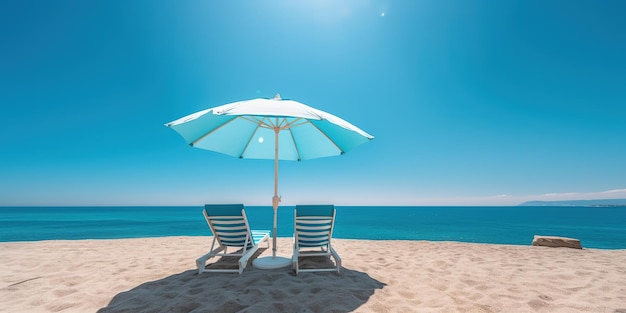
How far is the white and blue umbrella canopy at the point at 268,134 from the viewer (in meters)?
3.96

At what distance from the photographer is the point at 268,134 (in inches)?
219

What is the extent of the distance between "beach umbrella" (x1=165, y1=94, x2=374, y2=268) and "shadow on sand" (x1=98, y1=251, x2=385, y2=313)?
658mm

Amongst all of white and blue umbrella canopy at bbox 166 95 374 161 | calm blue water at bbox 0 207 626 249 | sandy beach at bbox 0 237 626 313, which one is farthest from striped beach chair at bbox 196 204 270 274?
calm blue water at bbox 0 207 626 249

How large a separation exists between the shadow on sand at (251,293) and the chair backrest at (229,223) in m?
0.55

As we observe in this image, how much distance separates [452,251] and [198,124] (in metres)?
6.06

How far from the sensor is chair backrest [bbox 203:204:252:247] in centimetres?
407

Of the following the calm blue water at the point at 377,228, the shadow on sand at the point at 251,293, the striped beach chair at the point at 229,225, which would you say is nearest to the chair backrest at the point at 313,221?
the shadow on sand at the point at 251,293

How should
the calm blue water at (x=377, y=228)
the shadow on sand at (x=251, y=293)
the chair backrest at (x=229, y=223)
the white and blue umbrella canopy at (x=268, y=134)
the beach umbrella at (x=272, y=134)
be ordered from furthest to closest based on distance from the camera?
the calm blue water at (x=377, y=228)
the chair backrest at (x=229, y=223)
the white and blue umbrella canopy at (x=268, y=134)
the beach umbrella at (x=272, y=134)
the shadow on sand at (x=251, y=293)

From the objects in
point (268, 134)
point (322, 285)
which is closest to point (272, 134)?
point (268, 134)

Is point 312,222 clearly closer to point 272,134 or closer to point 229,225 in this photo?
point 229,225

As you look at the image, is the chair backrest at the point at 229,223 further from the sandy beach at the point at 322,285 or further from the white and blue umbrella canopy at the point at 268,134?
the white and blue umbrella canopy at the point at 268,134

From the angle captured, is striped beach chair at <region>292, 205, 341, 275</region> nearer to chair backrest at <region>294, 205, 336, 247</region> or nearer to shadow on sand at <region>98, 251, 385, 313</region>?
chair backrest at <region>294, 205, 336, 247</region>

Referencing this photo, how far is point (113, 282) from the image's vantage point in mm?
3471

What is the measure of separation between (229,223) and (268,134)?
215 centimetres
